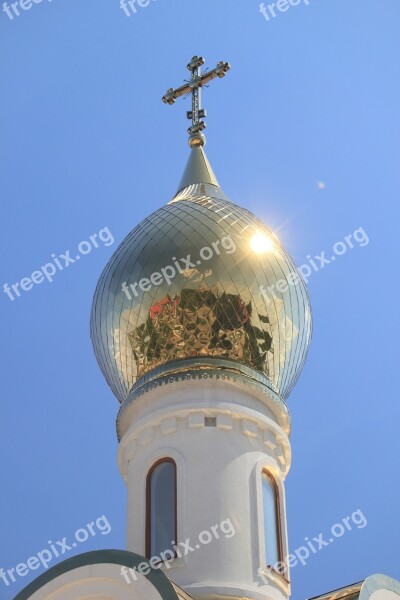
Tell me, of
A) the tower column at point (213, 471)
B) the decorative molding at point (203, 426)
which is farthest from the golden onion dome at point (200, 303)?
the decorative molding at point (203, 426)

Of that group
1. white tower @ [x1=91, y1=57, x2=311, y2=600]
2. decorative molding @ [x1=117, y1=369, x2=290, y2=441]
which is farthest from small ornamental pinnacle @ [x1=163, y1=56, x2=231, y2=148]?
decorative molding @ [x1=117, y1=369, x2=290, y2=441]

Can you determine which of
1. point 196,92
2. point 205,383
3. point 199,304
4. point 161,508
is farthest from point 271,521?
point 196,92

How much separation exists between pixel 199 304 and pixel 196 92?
12.9 ft

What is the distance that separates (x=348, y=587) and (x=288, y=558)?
1.03 meters

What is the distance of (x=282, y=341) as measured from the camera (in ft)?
37.8

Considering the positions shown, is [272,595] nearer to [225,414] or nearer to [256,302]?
[225,414]

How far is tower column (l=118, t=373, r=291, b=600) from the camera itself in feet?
32.3

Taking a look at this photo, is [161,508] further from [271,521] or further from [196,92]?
[196,92]

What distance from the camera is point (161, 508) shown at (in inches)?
410

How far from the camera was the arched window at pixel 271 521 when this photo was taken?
10320mm

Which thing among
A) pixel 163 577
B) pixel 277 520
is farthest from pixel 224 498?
pixel 163 577

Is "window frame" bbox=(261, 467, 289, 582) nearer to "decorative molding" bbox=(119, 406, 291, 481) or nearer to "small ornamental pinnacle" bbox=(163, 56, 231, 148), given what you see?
"decorative molding" bbox=(119, 406, 291, 481)

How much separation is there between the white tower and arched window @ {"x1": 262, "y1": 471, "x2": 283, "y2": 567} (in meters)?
0.01

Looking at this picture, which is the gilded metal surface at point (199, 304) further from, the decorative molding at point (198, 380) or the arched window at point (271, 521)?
the arched window at point (271, 521)
